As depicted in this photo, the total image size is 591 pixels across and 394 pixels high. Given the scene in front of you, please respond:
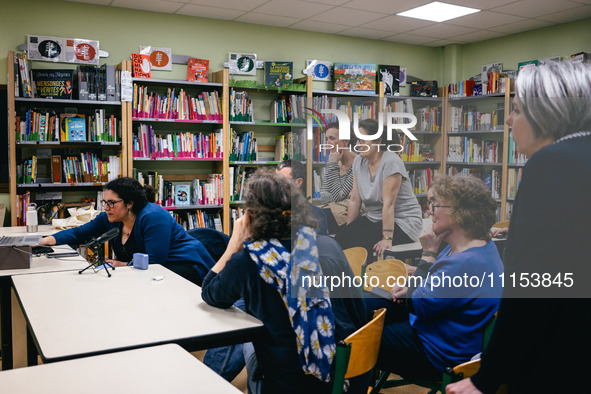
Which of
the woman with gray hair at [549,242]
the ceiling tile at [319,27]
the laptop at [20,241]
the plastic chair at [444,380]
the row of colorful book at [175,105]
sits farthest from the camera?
the ceiling tile at [319,27]

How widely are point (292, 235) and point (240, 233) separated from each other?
0.23 metres

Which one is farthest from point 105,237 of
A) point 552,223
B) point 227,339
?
point 552,223

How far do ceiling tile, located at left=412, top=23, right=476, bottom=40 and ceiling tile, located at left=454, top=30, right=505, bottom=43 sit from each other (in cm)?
13

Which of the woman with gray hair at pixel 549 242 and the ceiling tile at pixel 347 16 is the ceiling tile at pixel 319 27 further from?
the woman with gray hair at pixel 549 242

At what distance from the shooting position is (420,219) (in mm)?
1703

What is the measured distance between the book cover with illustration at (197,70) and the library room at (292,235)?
0.12 meters

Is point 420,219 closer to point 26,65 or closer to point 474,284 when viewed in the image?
point 474,284

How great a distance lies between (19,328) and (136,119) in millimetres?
2358

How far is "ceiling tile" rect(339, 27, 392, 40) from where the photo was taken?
582 cm

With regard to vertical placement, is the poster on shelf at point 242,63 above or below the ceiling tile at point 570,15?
below

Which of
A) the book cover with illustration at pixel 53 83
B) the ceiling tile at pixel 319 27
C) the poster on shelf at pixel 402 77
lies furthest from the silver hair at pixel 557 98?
the poster on shelf at pixel 402 77

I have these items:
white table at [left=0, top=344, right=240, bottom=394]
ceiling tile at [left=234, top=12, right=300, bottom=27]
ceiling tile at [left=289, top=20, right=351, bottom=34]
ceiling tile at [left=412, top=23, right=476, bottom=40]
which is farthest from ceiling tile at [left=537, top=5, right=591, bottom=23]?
white table at [left=0, top=344, right=240, bottom=394]

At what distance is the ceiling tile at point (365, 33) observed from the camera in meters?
5.82

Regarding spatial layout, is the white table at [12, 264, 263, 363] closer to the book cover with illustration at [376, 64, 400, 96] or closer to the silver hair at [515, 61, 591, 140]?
the silver hair at [515, 61, 591, 140]
